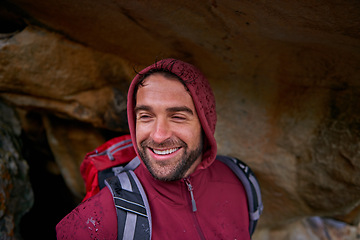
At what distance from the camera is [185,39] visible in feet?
6.27

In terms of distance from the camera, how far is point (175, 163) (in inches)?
59.2

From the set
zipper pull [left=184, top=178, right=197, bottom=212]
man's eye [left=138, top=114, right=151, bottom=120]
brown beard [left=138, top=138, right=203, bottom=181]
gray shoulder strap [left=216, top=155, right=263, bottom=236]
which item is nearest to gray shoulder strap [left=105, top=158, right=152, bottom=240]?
brown beard [left=138, top=138, right=203, bottom=181]

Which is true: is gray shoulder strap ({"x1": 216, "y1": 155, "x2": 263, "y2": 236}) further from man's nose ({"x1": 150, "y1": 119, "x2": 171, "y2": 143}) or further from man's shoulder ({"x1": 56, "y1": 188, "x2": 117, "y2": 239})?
man's shoulder ({"x1": 56, "y1": 188, "x2": 117, "y2": 239})

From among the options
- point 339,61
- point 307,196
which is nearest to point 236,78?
point 339,61

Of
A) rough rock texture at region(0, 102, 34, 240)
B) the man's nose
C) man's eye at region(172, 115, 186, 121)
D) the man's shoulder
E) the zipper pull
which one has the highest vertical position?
man's eye at region(172, 115, 186, 121)

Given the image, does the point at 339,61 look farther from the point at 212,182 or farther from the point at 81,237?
the point at 81,237

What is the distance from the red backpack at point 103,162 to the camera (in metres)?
1.73

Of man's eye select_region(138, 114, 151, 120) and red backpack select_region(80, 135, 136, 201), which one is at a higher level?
man's eye select_region(138, 114, 151, 120)

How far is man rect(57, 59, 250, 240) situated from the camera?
146cm

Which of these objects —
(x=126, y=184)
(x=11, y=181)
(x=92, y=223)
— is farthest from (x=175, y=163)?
(x=11, y=181)

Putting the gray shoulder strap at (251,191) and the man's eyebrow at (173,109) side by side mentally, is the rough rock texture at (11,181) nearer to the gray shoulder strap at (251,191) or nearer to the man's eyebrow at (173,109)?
the man's eyebrow at (173,109)

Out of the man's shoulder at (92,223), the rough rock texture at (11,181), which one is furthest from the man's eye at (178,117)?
the rough rock texture at (11,181)

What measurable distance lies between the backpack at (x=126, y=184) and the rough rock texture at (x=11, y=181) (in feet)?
1.96

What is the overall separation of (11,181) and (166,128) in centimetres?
143
